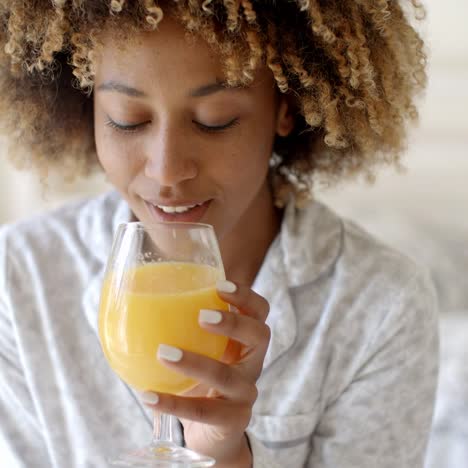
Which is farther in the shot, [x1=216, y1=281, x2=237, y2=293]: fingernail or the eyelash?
the eyelash

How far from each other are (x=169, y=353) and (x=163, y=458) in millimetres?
185

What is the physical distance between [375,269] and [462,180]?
1.45 meters

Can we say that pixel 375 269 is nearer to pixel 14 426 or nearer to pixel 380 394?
pixel 380 394

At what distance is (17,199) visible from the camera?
2910 millimetres

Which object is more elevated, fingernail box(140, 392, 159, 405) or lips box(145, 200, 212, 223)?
lips box(145, 200, 212, 223)

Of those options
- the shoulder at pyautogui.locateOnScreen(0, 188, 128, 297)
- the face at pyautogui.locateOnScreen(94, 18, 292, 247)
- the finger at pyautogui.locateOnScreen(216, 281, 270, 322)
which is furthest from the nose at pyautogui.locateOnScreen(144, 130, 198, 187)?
the shoulder at pyautogui.locateOnScreen(0, 188, 128, 297)

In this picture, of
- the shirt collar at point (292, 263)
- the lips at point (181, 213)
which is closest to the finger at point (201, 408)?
the lips at point (181, 213)

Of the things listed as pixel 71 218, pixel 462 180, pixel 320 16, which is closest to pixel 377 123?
pixel 320 16

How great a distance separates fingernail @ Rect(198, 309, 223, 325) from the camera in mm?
1024

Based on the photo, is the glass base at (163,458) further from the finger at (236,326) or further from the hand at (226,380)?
the finger at (236,326)

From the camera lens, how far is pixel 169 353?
0.99 m

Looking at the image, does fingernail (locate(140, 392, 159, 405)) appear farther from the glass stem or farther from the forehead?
the forehead

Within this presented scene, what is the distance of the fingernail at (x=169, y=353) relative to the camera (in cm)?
99

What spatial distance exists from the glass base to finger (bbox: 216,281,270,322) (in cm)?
21
